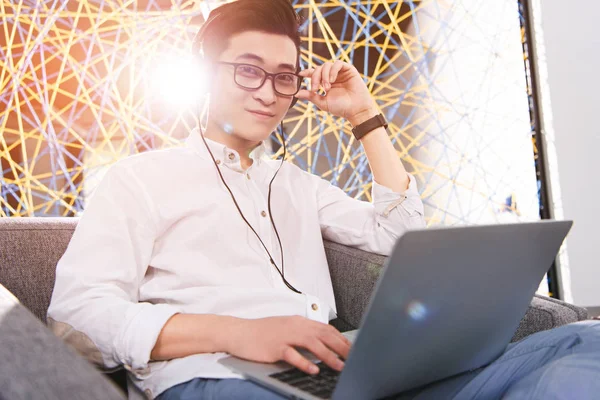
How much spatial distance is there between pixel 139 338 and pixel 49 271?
532mm

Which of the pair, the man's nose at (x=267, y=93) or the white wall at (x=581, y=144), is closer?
the man's nose at (x=267, y=93)

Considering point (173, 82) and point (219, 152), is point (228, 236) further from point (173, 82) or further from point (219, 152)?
point (173, 82)

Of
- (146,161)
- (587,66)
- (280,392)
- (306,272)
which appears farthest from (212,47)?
(587,66)

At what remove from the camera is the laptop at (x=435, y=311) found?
64 cm

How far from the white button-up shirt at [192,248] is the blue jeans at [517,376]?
4 centimetres

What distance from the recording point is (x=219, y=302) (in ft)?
3.80

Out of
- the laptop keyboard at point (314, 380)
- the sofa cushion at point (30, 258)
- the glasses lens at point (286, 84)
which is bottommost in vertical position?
Answer: the sofa cushion at point (30, 258)

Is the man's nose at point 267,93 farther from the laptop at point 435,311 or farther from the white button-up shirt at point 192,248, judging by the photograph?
the laptop at point 435,311

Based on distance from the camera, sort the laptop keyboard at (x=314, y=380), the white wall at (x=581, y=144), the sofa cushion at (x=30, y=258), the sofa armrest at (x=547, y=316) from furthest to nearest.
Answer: the white wall at (x=581, y=144) < the sofa cushion at (x=30, y=258) < the sofa armrest at (x=547, y=316) < the laptop keyboard at (x=314, y=380)

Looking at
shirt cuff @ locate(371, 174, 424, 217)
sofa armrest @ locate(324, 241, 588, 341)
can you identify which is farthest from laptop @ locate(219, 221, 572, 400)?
shirt cuff @ locate(371, 174, 424, 217)

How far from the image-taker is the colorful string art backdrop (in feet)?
8.55

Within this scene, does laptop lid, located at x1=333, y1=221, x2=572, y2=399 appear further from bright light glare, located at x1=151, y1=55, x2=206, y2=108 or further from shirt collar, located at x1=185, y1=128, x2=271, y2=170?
bright light glare, located at x1=151, y1=55, x2=206, y2=108

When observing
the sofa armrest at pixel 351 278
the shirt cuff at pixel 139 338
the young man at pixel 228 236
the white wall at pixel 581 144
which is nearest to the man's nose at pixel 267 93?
the young man at pixel 228 236

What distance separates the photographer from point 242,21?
137 cm
